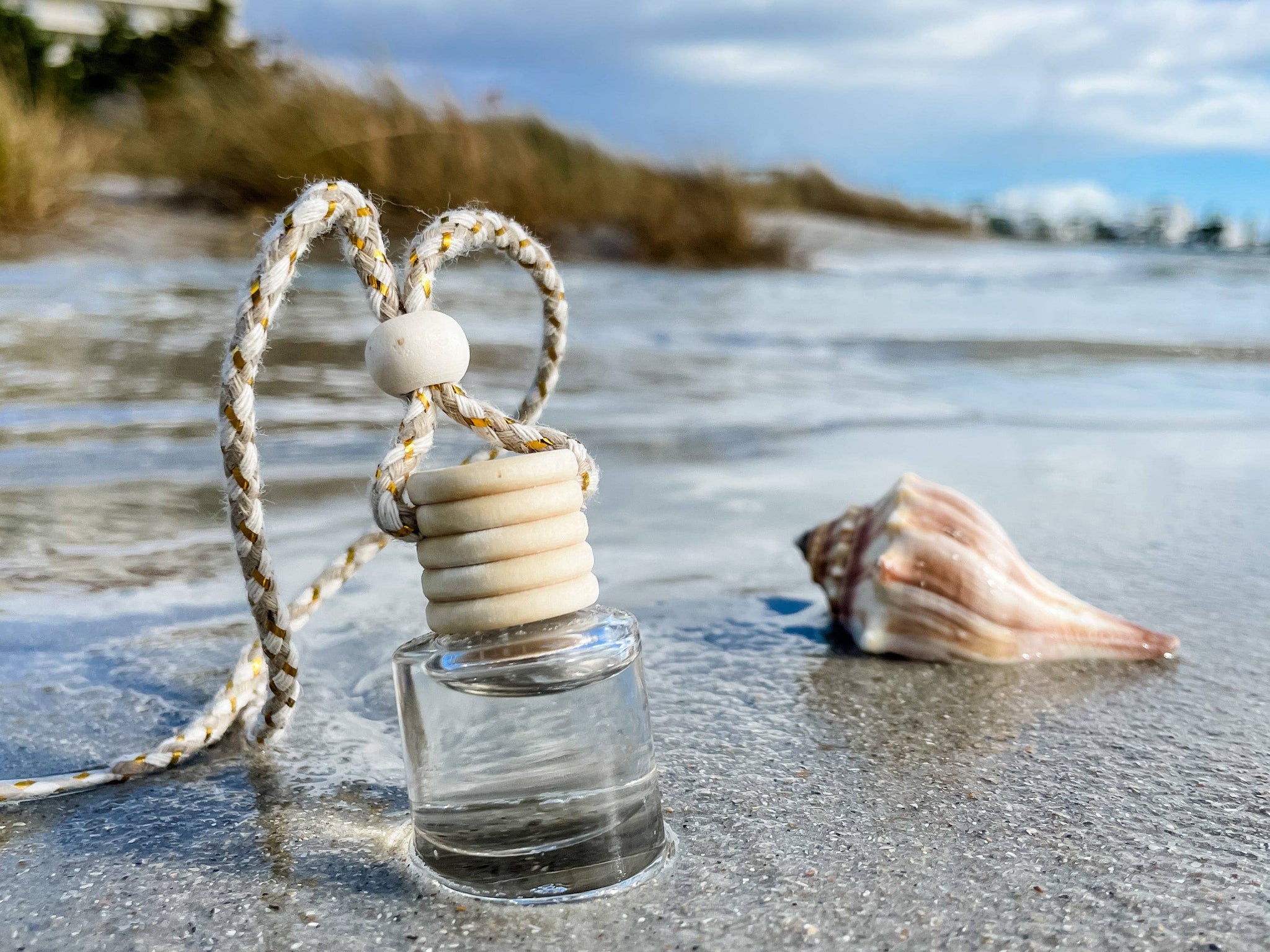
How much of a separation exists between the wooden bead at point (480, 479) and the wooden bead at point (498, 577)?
0.20 ft

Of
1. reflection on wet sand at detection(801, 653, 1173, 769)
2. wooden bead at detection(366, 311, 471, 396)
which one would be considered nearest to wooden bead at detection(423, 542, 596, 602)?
wooden bead at detection(366, 311, 471, 396)

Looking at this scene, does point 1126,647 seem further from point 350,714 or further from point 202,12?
point 202,12

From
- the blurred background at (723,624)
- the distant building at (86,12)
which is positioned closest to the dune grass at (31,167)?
the blurred background at (723,624)

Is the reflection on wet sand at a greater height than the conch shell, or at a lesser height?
lesser

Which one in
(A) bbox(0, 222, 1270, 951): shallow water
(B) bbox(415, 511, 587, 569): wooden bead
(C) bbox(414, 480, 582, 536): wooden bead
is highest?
(C) bbox(414, 480, 582, 536): wooden bead

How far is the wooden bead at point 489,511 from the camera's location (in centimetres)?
Result: 95

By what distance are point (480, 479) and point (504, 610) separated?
0.11m

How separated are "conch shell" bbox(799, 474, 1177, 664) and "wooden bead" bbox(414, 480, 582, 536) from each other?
0.88 metres

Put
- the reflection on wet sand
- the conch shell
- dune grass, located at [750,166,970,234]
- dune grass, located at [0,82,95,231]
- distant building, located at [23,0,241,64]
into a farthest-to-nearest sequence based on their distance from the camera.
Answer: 1. distant building, located at [23,0,241,64]
2. dune grass, located at [750,166,970,234]
3. dune grass, located at [0,82,95,231]
4. the conch shell
5. the reflection on wet sand

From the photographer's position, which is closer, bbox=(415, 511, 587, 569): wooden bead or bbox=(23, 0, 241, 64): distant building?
bbox=(415, 511, 587, 569): wooden bead

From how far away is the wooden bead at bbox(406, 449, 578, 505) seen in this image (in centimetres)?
95

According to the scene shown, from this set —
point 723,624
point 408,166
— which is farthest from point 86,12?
point 723,624

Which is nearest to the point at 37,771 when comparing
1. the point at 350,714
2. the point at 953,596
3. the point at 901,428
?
the point at 350,714

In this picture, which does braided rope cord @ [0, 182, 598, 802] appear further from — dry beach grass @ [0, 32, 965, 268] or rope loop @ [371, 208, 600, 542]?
dry beach grass @ [0, 32, 965, 268]
